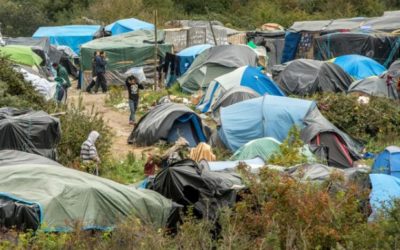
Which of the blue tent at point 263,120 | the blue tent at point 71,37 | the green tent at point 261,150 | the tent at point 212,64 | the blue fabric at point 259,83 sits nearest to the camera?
the green tent at point 261,150

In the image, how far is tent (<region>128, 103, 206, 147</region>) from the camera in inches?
717

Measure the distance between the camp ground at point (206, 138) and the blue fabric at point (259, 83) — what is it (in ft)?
0.13

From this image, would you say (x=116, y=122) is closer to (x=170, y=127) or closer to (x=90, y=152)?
(x=170, y=127)

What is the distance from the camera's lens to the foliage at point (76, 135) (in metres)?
14.9

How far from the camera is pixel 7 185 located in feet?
32.8

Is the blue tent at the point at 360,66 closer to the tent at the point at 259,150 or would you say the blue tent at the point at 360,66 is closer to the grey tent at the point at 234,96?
the grey tent at the point at 234,96

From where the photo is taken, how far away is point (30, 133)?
13656mm

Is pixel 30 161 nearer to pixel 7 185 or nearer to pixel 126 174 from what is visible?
pixel 7 185

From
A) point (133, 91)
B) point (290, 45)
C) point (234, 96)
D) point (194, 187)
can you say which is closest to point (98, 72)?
point (133, 91)

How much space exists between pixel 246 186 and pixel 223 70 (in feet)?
48.3

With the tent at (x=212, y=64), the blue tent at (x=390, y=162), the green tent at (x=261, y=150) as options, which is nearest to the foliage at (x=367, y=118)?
the green tent at (x=261, y=150)

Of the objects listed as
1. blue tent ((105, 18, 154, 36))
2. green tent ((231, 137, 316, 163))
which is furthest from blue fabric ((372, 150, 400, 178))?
blue tent ((105, 18, 154, 36))

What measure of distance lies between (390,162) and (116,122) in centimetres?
942

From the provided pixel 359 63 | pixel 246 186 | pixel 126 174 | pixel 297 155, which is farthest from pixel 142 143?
pixel 359 63
